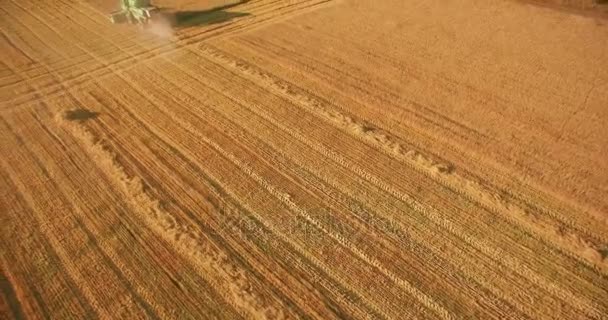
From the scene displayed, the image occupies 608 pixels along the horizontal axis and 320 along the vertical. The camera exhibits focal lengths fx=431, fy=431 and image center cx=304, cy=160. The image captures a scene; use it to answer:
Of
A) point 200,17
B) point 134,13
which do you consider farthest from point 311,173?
point 134,13

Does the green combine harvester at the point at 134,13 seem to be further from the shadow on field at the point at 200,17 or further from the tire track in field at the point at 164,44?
the shadow on field at the point at 200,17

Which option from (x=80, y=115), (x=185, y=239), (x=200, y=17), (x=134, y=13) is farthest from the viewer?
(x=200, y=17)

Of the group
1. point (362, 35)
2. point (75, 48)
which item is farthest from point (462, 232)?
point (75, 48)

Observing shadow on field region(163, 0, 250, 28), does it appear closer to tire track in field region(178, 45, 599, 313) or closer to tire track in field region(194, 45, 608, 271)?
tire track in field region(194, 45, 608, 271)

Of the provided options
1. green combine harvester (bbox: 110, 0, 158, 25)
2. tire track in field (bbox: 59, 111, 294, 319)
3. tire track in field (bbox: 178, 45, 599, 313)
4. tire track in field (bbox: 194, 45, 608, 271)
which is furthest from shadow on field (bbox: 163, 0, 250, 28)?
tire track in field (bbox: 178, 45, 599, 313)

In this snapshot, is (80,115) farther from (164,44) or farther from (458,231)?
(458,231)

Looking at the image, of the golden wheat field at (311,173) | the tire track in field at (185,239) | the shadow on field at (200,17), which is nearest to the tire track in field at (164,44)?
the golden wheat field at (311,173)

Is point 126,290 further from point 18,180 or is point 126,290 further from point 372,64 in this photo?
point 372,64
